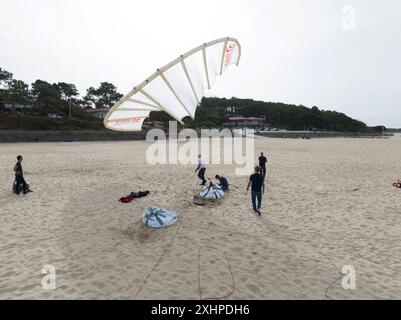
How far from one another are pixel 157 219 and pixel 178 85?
3742 mm

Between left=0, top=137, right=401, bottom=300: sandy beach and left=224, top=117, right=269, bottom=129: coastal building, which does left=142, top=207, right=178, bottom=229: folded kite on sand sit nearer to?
left=0, top=137, right=401, bottom=300: sandy beach

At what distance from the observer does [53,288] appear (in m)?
4.31

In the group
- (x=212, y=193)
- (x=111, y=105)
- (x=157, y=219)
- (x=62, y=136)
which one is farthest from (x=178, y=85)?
(x=111, y=105)

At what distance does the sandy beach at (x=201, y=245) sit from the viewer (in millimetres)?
4395

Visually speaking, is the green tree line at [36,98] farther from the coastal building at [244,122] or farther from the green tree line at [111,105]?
the coastal building at [244,122]

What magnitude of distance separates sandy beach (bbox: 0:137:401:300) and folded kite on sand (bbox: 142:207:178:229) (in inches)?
7.6

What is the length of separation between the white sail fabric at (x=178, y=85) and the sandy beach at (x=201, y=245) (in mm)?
2992

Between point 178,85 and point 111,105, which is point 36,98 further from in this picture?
point 178,85

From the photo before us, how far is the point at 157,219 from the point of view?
23.0 feet

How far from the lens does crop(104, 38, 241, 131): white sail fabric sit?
665cm

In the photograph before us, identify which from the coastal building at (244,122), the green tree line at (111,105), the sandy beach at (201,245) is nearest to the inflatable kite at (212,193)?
the sandy beach at (201,245)
